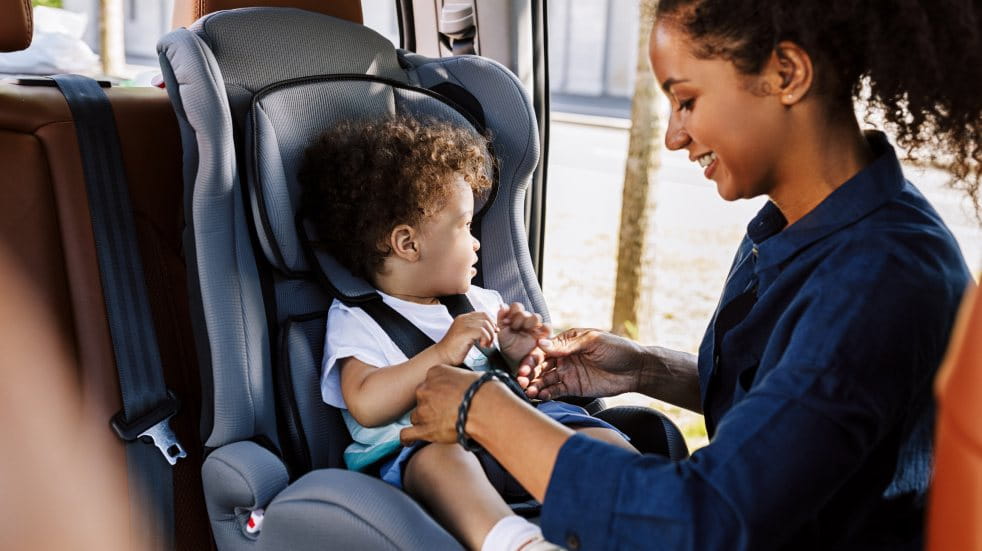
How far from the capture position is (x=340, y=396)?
1942mm

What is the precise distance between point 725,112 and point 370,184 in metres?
0.83

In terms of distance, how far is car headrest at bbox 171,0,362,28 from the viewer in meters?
2.20

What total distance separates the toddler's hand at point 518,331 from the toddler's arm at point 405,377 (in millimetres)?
102

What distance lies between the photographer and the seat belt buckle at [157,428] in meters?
2.00

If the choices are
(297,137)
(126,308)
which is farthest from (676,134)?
(126,308)

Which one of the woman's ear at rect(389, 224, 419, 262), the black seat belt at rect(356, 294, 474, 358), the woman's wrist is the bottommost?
the black seat belt at rect(356, 294, 474, 358)

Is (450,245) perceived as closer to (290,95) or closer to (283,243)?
(283,243)

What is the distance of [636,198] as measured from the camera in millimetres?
3943

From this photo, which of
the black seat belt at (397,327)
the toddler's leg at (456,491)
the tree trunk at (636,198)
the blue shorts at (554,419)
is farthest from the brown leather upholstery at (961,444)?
the tree trunk at (636,198)

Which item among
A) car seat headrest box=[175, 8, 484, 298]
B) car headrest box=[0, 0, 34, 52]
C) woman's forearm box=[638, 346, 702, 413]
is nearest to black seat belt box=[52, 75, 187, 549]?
car headrest box=[0, 0, 34, 52]

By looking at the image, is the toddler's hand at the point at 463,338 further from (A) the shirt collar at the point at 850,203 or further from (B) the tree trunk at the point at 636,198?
(B) the tree trunk at the point at 636,198

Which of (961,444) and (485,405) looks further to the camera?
(485,405)

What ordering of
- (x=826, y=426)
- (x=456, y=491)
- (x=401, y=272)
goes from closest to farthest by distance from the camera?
(x=826, y=426) < (x=456, y=491) < (x=401, y=272)

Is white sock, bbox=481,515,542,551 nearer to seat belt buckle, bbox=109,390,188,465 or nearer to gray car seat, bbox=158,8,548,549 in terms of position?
gray car seat, bbox=158,8,548,549
